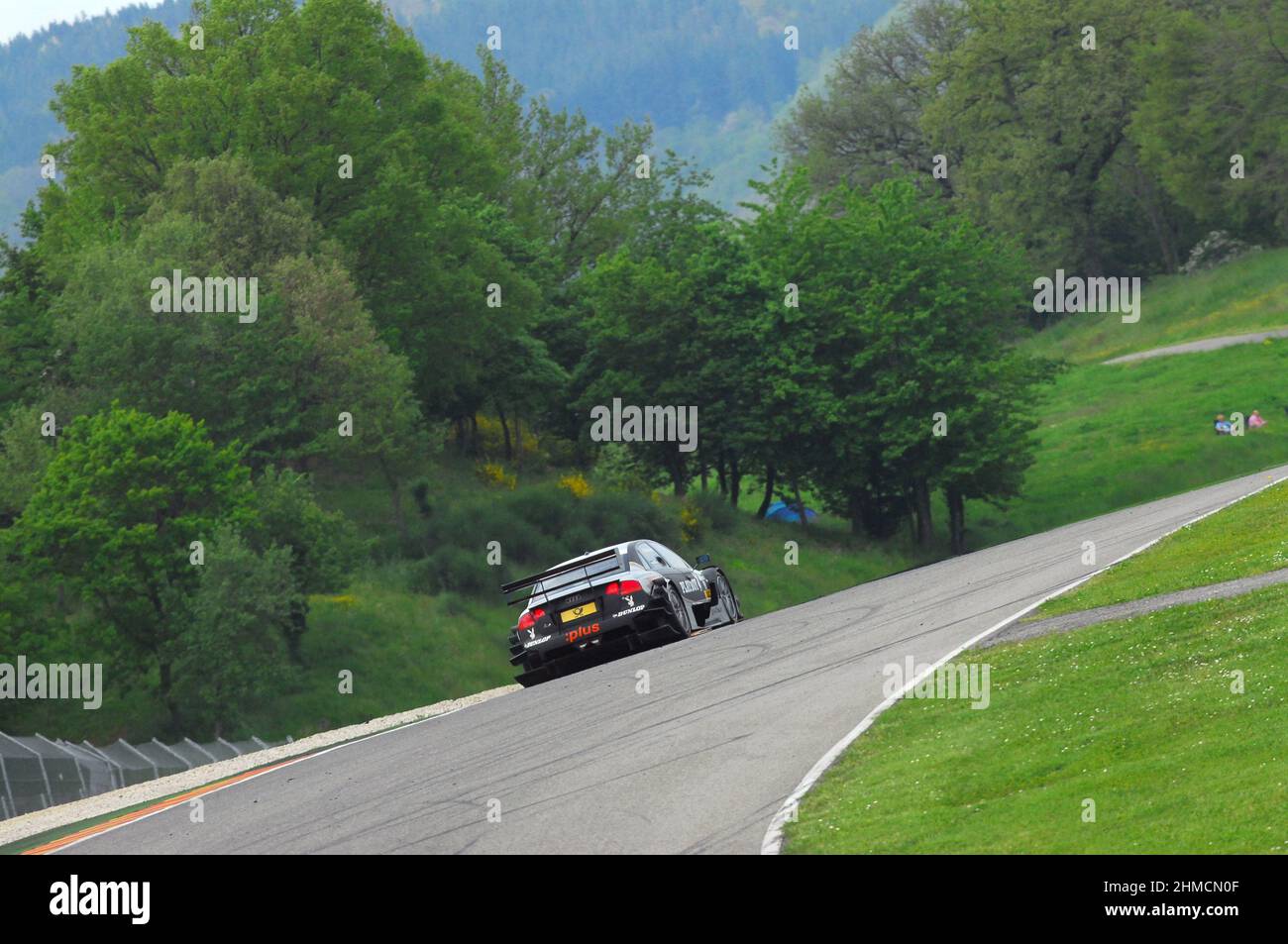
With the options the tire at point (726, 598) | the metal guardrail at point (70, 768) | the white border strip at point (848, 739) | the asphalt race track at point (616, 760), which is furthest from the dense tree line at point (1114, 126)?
the asphalt race track at point (616, 760)

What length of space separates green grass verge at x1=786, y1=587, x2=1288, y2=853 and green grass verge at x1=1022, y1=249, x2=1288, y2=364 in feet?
198

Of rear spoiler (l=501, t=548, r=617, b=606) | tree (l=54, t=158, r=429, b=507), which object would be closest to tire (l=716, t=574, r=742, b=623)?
rear spoiler (l=501, t=548, r=617, b=606)

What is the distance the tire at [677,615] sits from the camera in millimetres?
22422

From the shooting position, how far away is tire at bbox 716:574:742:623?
85.6 feet

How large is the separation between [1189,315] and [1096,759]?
71120 mm

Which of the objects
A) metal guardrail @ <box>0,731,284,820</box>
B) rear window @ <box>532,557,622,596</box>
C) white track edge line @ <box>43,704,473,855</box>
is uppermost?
rear window @ <box>532,557,622,596</box>

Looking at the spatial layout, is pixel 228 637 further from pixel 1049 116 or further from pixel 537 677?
pixel 1049 116

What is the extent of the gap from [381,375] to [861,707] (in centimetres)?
3373

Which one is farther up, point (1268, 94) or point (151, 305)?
point (1268, 94)

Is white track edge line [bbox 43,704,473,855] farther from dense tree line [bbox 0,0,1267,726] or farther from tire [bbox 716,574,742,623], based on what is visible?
dense tree line [bbox 0,0,1267,726]

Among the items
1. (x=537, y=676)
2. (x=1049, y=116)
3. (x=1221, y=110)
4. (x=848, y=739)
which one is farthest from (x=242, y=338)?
(x=1221, y=110)
